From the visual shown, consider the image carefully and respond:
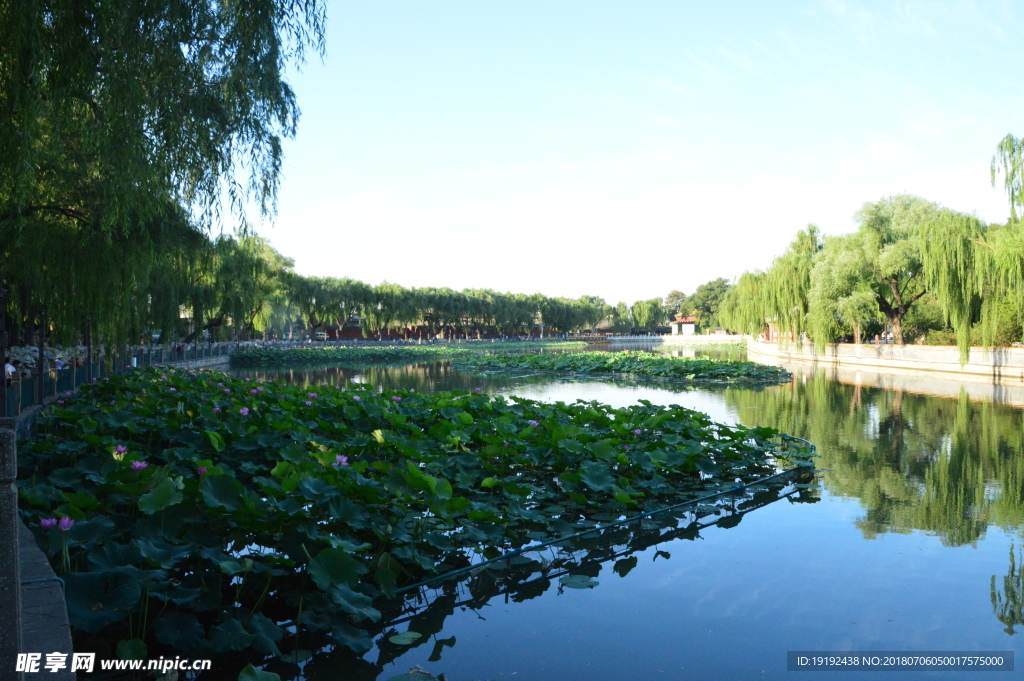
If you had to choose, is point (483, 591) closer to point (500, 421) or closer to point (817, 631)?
point (817, 631)

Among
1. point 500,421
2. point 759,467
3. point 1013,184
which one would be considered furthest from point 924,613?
point 1013,184

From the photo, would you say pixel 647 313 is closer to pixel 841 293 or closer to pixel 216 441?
pixel 841 293

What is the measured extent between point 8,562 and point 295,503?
1870mm

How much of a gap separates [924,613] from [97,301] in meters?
8.37

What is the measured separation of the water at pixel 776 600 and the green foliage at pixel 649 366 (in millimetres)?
14531

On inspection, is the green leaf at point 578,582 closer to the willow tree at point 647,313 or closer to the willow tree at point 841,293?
the willow tree at point 841,293

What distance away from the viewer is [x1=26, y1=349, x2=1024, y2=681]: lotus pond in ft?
10.8

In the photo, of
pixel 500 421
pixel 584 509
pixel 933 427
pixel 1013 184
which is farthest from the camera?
pixel 1013 184

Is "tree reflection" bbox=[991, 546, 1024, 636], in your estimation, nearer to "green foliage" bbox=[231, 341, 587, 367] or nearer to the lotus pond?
the lotus pond

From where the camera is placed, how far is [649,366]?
986 inches

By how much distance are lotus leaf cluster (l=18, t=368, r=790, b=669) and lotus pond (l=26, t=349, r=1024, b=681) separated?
24 millimetres

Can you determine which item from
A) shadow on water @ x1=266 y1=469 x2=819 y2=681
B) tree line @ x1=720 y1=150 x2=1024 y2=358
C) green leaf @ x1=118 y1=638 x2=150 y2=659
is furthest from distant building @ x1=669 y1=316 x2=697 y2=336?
green leaf @ x1=118 y1=638 x2=150 y2=659

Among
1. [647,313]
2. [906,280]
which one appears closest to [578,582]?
[906,280]

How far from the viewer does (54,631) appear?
7.43 feet
